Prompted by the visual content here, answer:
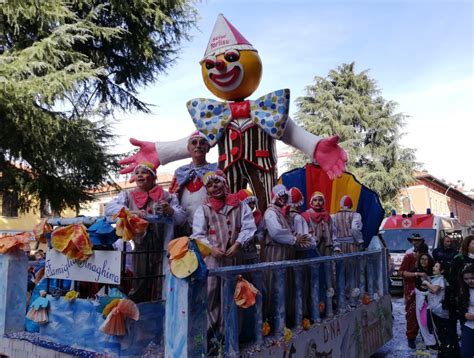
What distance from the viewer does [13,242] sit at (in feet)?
11.3

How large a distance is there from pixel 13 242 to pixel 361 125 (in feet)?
82.3

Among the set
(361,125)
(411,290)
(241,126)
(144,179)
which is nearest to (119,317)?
(144,179)

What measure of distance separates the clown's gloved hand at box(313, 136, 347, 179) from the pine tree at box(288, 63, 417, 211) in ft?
64.9

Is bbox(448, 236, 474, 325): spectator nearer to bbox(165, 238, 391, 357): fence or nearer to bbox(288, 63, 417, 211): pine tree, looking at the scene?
bbox(165, 238, 391, 357): fence

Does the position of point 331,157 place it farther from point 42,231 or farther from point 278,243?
point 42,231

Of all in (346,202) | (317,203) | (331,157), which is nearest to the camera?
(331,157)

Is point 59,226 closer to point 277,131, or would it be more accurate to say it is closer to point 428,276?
point 277,131

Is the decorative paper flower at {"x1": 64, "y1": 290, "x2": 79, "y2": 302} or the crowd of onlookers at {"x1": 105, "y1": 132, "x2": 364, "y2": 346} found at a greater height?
the crowd of onlookers at {"x1": 105, "y1": 132, "x2": 364, "y2": 346}

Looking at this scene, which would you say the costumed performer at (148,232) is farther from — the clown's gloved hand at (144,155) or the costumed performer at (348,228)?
the costumed performer at (348,228)

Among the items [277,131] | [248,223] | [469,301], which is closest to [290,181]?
[277,131]

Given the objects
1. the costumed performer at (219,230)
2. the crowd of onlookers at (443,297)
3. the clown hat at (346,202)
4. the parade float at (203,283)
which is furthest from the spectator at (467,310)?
the clown hat at (346,202)

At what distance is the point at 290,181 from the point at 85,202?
7.46 metres

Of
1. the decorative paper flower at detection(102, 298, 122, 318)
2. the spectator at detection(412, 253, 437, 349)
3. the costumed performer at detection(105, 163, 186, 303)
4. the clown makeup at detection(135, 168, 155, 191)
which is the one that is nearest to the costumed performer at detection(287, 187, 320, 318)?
the costumed performer at detection(105, 163, 186, 303)

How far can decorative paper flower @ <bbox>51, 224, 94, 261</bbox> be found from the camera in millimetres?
3033
